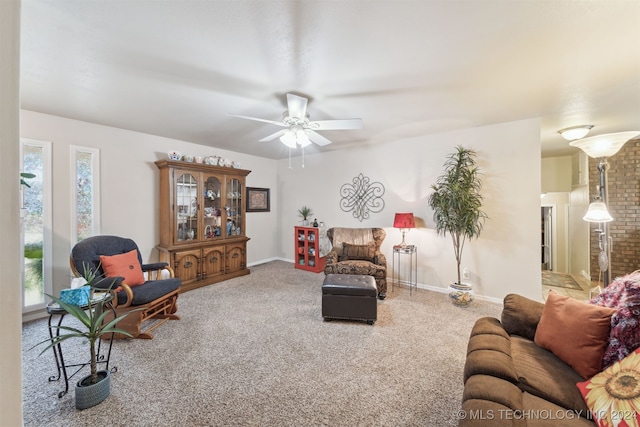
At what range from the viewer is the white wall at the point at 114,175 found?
330 cm

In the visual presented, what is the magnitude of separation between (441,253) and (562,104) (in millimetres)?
2311

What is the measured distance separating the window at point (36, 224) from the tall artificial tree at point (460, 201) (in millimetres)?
5035

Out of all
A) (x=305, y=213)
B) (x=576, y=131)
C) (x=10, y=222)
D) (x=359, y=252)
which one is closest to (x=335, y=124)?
(x=359, y=252)

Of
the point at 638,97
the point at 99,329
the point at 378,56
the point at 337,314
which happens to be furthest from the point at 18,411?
the point at 638,97

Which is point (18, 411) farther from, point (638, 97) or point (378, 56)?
point (638, 97)

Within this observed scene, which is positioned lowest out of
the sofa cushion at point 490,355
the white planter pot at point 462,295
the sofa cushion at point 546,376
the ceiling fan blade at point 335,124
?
the white planter pot at point 462,295

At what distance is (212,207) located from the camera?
4676 millimetres

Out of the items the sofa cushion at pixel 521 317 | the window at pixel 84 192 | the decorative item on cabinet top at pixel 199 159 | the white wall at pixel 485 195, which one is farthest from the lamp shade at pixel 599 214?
the window at pixel 84 192

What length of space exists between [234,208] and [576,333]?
186 inches

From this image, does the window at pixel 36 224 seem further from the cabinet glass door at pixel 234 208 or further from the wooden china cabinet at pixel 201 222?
the cabinet glass door at pixel 234 208

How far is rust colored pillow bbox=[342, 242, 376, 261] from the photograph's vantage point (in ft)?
14.0

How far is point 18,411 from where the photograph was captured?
454 millimetres

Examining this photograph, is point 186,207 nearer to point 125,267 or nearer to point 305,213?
point 125,267

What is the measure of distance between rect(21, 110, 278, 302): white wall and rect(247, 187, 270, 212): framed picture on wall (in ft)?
4.06
